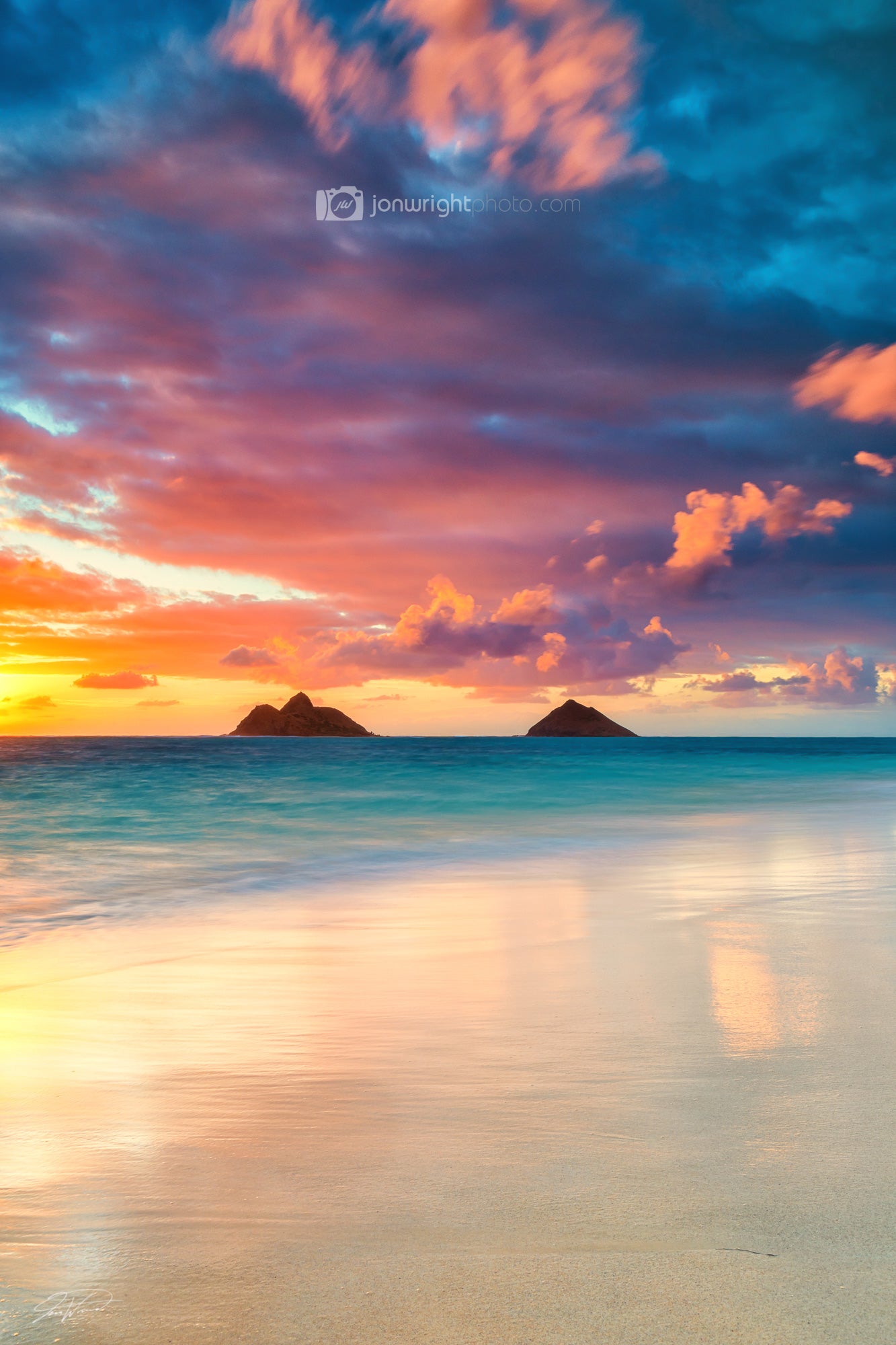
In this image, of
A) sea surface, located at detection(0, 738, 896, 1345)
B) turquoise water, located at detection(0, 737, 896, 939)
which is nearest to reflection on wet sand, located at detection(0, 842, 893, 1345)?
sea surface, located at detection(0, 738, 896, 1345)

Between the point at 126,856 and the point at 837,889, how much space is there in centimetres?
1094

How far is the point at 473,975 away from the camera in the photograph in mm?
5340

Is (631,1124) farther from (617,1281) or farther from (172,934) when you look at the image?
(172,934)

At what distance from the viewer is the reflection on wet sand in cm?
205

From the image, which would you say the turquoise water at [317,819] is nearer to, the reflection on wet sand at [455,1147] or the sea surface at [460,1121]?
the sea surface at [460,1121]

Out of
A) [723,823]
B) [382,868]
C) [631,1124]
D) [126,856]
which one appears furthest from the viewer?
[723,823]

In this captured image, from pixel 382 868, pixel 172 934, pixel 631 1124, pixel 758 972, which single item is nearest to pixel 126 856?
pixel 382 868

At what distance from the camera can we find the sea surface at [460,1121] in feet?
6.75

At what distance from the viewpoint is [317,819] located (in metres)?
21.4
